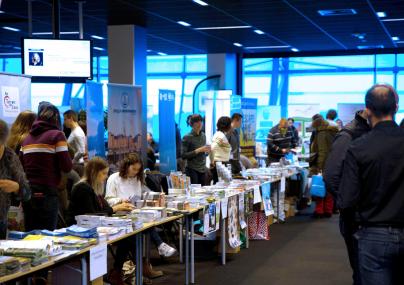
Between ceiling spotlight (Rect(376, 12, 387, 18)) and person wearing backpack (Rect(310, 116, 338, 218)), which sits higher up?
ceiling spotlight (Rect(376, 12, 387, 18))

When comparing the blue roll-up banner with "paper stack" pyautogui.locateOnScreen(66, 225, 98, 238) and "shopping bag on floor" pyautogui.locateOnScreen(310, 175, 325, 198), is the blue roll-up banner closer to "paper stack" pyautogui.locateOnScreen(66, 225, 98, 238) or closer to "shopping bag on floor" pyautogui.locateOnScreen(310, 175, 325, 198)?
"paper stack" pyautogui.locateOnScreen(66, 225, 98, 238)

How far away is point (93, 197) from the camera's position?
5152mm

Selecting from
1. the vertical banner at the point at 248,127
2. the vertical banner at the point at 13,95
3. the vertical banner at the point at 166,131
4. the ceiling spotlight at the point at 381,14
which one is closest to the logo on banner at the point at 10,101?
the vertical banner at the point at 13,95

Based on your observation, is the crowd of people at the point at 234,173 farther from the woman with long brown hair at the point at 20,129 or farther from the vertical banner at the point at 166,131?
the vertical banner at the point at 166,131

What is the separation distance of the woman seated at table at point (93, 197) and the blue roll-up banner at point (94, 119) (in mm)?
1806

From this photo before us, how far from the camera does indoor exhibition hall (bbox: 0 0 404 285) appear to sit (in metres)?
3.52

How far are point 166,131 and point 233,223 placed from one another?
160 centimetres

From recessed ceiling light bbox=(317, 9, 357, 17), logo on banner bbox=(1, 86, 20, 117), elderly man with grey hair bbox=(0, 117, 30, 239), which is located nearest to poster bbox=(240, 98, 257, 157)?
recessed ceiling light bbox=(317, 9, 357, 17)

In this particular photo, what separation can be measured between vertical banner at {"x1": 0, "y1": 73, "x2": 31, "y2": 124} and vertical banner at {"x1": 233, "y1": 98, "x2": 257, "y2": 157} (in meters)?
5.40

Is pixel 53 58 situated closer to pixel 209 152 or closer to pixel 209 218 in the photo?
pixel 209 152

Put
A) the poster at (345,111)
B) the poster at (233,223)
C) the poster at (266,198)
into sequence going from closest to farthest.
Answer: the poster at (233,223)
the poster at (266,198)
the poster at (345,111)

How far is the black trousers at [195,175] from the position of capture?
346 inches

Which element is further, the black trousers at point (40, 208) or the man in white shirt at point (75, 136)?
the man in white shirt at point (75, 136)

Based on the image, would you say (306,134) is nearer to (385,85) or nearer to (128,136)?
(128,136)
